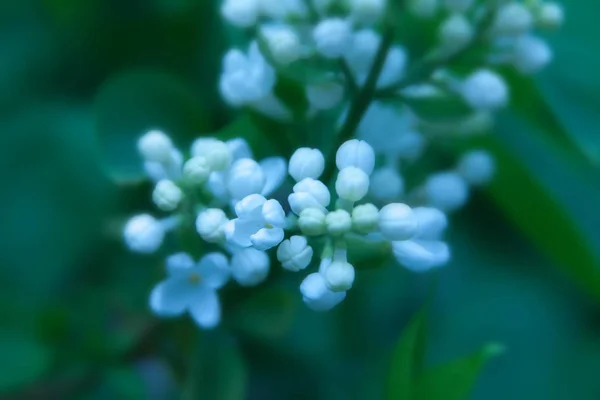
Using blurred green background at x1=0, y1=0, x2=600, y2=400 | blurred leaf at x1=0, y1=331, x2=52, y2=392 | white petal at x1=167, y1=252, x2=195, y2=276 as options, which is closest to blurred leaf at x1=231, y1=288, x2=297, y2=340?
blurred green background at x1=0, y1=0, x2=600, y2=400

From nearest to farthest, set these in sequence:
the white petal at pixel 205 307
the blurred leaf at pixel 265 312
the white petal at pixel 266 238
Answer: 1. the white petal at pixel 266 238
2. the white petal at pixel 205 307
3. the blurred leaf at pixel 265 312

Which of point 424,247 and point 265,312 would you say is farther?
point 265,312

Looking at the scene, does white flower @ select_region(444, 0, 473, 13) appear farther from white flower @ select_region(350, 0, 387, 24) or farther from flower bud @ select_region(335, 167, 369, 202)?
flower bud @ select_region(335, 167, 369, 202)

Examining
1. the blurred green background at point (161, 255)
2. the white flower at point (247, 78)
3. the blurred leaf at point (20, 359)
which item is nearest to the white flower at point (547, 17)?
the blurred green background at point (161, 255)

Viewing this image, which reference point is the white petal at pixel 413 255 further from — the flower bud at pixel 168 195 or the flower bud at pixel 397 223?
the flower bud at pixel 168 195

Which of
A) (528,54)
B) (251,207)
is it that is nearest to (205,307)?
(251,207)

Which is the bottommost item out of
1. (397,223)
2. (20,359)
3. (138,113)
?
(20,359)

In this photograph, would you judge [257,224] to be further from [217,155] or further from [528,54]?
[528,54]
